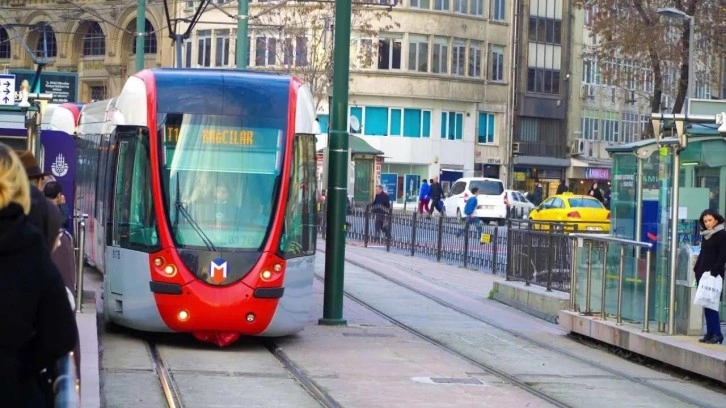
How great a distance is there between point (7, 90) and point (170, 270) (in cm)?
552

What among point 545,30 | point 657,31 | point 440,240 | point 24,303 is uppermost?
point 545,30

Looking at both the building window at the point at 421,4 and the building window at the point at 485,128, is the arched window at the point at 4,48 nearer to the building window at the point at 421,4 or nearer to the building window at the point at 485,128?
the building window at the point at 421,4

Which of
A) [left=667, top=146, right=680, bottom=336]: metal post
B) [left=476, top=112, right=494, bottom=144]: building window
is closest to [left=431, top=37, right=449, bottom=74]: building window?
[left=476, top=112, right=494, bottom=144]: building window

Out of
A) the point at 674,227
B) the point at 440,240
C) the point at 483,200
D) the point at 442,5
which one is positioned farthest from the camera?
the point at 442,5

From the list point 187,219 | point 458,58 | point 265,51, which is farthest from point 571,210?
point 187,219

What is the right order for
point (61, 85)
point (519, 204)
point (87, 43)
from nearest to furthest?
1. point (61, 85)
2. point (519, 204)
3. point (87, 43)

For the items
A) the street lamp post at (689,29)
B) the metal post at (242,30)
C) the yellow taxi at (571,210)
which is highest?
the street lamp post at (689,29)

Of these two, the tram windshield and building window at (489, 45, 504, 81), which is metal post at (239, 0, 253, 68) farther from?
building window at (489, 45, 504, 81)

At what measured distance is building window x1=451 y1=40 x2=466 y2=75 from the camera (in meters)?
70.4

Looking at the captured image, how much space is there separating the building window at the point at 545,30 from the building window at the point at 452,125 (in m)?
6.87

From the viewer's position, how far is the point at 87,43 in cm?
7444

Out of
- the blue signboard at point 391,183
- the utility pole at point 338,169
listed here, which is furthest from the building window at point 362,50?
the utility pole at point 338,169

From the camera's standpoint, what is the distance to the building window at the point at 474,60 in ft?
234

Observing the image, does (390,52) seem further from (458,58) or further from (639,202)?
(639,202)
